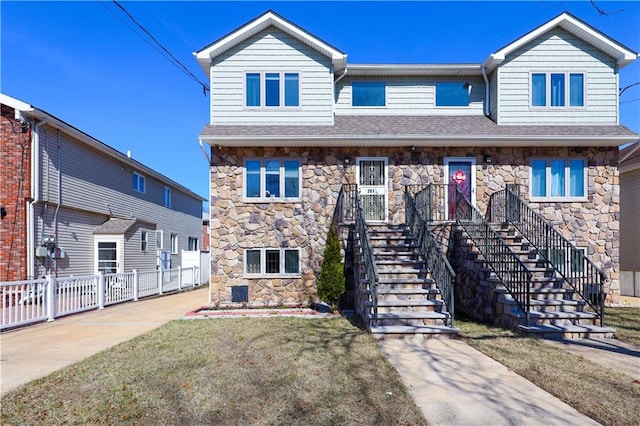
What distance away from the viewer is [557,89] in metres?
11.1

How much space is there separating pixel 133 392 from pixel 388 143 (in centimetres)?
850

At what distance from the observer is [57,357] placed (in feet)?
18.7

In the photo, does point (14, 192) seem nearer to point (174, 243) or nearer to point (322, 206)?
point (322, 206)

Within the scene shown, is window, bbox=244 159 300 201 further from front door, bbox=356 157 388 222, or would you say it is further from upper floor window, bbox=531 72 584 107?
upper floor window, bbox=531 72 584 107

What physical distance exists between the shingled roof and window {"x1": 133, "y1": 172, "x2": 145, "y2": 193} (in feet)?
28.8

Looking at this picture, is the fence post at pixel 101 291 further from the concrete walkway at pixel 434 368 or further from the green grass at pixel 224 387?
the green grass at pixel 224 387

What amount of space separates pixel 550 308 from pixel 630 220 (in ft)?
34.1

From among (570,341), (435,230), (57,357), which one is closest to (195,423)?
(57,357)


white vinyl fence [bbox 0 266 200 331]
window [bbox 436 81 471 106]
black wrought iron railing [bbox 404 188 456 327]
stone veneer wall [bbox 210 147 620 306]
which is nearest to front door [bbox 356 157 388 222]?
stone veneer wall [bbox 210 147 620 306]

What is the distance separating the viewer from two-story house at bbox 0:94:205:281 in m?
10.9

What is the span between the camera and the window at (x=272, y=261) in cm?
1042

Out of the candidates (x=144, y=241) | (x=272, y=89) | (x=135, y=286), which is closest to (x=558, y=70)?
(x=272, y=89)

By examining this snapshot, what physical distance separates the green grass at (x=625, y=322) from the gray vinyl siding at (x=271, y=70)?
27.0ft

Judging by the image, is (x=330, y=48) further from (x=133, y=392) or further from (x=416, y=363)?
(x=133, y=392)
